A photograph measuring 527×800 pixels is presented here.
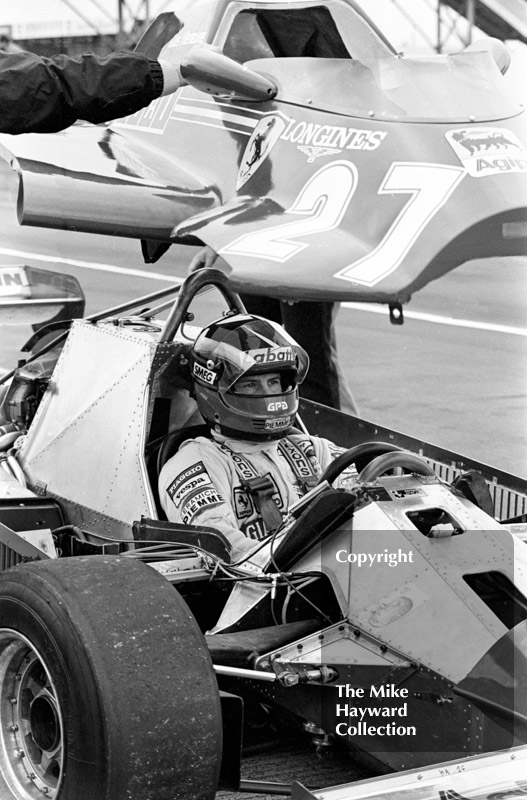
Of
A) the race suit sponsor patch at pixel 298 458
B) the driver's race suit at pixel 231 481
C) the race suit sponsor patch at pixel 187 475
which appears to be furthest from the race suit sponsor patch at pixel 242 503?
the race suit sponsor patch at pixel 298 458

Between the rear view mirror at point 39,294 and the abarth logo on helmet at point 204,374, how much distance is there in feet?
12.0

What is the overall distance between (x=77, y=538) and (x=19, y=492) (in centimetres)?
51

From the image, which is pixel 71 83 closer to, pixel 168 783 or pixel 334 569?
pixel 334 569

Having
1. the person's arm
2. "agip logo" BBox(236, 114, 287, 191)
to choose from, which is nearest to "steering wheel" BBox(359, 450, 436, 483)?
the person's arm

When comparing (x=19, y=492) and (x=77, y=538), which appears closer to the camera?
(x=77, y=538)

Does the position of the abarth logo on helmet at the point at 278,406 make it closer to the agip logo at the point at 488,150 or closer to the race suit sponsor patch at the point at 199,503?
the race suit sponsor patch at the point at 199,503

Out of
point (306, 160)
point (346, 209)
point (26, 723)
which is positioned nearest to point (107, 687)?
point (26, 723)

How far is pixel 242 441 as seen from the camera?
4359 mm

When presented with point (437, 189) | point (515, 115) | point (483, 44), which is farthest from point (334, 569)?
point (483, 44)

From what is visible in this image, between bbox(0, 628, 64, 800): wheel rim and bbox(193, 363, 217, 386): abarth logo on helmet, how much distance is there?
1.34 m

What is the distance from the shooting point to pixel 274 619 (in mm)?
3686

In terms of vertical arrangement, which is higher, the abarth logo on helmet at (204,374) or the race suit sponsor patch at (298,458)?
the abarth logo on helmet at (204,374)

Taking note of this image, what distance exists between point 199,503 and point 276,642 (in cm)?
76

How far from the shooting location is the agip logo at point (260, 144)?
802 centimetres
